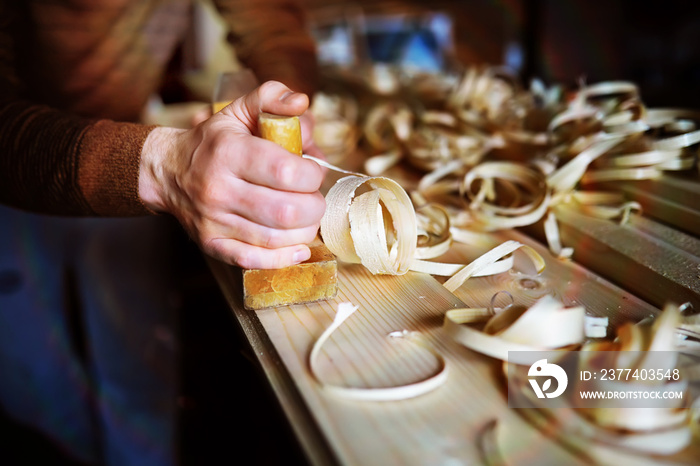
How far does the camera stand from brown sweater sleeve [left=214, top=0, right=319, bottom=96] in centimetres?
135

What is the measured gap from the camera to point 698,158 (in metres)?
0.89

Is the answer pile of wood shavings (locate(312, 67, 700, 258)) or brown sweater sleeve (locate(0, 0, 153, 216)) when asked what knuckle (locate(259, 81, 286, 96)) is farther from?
pile of wood shavings (locate(312, 67, 700, 258))

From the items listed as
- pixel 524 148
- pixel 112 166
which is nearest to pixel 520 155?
pixel 524 148

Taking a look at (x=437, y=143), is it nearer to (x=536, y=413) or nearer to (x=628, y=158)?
(x=628, y=158)

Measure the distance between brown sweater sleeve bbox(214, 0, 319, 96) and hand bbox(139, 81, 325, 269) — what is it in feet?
2.39

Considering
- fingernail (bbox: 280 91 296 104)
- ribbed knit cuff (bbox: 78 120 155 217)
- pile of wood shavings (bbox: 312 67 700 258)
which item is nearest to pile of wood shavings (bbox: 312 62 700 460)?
pile of wood shavings (bbox: 312 67 700 258)

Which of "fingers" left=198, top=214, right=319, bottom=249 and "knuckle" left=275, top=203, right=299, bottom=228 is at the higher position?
"knuckle" left=275, top=203, right=299, bottom=228

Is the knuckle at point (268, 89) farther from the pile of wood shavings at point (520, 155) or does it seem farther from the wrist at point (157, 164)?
the pile of wood shavings at point (520, 155)

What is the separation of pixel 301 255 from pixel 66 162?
1.17ft

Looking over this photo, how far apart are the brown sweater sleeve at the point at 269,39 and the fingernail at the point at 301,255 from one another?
79 centimetres

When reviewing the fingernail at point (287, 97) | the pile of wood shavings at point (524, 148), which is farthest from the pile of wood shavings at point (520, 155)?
the fingernail at point (287, 97)

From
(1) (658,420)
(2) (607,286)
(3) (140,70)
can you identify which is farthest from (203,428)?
(1) (658,420)

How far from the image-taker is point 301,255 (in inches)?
24.2

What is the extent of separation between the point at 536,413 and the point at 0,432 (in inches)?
64.4
